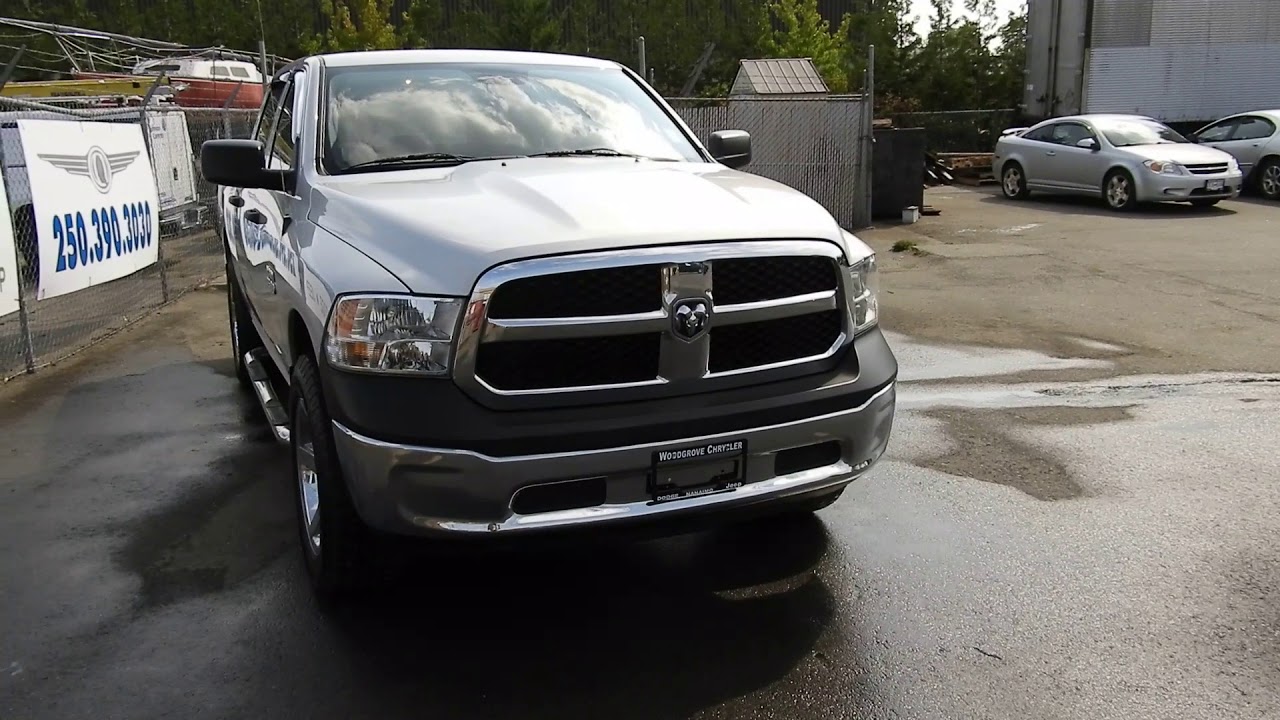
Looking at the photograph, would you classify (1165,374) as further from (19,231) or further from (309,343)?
(19,231)

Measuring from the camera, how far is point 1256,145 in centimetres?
1838

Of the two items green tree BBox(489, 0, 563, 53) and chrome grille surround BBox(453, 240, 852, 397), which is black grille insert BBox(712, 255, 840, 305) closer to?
chrome grille surround BBox(453, 240, 852, 397)

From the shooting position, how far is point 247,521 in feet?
15.8

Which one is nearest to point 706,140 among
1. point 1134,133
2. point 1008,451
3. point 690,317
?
point 1134,133

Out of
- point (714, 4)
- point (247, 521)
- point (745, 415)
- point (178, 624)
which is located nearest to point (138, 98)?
point (247, 521)

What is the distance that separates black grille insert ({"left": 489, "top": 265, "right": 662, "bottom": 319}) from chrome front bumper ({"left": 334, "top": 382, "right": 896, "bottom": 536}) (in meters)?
A: 0.42

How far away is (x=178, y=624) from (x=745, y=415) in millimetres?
2150

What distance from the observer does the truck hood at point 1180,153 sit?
1638 cm

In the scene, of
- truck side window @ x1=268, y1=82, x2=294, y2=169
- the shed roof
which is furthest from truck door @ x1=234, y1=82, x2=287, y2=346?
the shed roof

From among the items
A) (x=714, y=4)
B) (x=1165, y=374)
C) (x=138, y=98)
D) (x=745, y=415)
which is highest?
(x=714, y=4)

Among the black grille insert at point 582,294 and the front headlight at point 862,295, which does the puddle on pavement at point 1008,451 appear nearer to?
the front headlight at point 862,295

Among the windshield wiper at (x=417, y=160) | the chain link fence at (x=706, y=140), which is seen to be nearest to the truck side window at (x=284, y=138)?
the windshield wiper at (x=417, y=160)

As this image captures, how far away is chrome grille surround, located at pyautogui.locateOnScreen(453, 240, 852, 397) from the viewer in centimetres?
314

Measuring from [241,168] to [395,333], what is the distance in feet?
5.25
